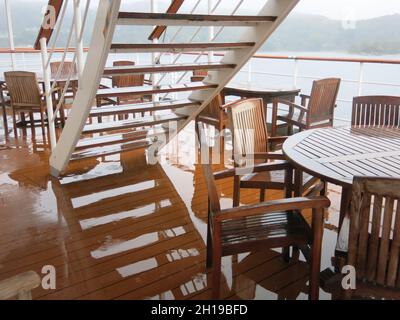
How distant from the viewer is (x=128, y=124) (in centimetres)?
329

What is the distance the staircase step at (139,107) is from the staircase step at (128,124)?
151 mm

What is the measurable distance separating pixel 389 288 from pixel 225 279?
89 centimetres

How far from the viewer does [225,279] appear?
6.60ft

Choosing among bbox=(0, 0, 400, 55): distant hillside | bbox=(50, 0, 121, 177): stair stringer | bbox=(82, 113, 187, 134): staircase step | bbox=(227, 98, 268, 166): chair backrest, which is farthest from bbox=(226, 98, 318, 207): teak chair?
bbox=(0, 0, 400, 55): distant hillside

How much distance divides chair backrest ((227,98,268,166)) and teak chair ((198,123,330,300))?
60cm

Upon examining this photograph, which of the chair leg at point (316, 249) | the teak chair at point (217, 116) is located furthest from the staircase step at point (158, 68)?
the chair leg at point (316, 249)

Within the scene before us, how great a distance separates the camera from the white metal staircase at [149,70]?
2.21m

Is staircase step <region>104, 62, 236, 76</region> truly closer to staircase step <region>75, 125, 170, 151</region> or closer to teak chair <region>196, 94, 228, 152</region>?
staircase step <region>75, 125, 170, 151</region>

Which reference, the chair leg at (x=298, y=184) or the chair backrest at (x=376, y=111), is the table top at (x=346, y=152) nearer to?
the chair leg at (x=298, y=184)

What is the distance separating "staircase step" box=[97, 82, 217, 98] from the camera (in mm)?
2796

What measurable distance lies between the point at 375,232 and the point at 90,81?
6.31ft

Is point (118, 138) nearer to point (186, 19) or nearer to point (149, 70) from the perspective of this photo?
point (149, 70)
